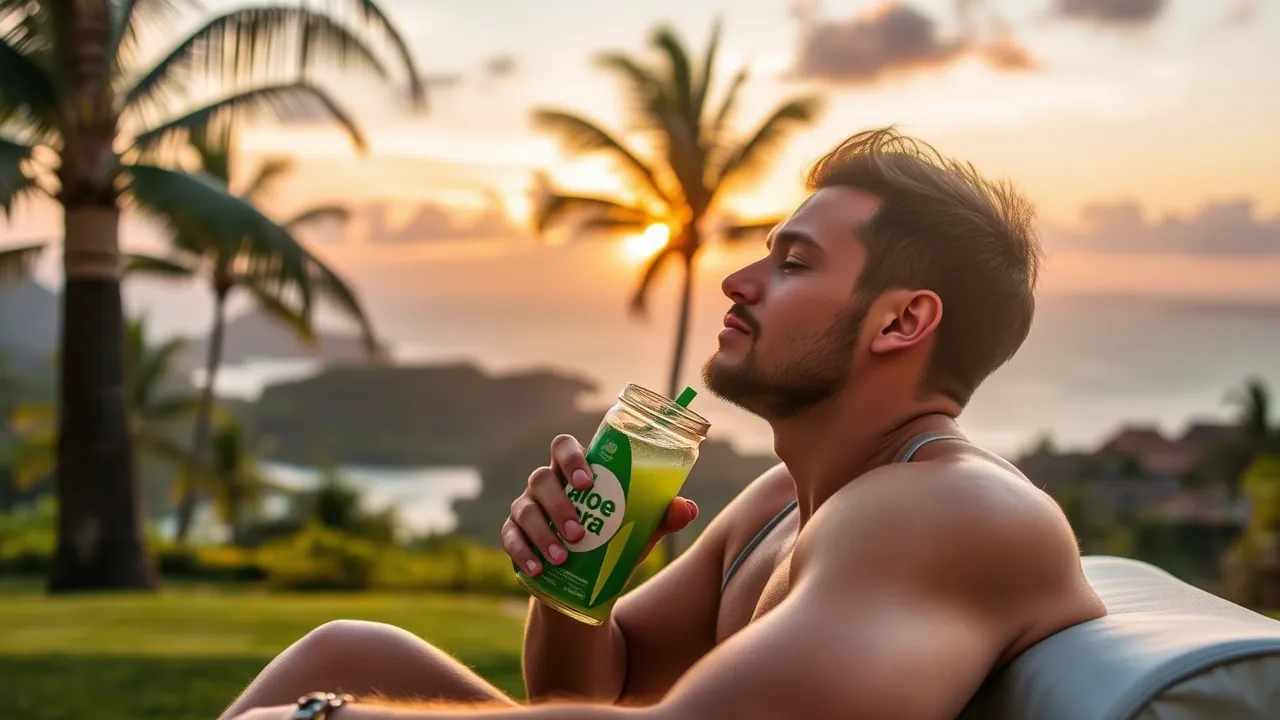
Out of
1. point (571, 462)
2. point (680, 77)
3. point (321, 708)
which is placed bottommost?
point (321, 708)

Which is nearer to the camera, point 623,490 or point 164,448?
point 623,490

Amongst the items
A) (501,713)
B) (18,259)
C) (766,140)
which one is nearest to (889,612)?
(501,713)

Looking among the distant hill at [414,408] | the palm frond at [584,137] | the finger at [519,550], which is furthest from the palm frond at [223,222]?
the distant hill at [414,408]

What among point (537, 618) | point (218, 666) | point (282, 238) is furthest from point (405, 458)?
point (537, 618)

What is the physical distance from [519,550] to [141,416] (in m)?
30.0

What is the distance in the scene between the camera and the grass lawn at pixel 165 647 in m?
5.81

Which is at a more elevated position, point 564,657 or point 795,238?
point 795,238

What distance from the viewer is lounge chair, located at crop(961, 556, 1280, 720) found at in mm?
1236

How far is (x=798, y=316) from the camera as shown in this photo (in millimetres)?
1545

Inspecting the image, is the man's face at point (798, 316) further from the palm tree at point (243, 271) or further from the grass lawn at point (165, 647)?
the palm tree at point (243, 271)

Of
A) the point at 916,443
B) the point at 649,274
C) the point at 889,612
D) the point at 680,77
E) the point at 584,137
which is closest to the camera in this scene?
the point at 889,612

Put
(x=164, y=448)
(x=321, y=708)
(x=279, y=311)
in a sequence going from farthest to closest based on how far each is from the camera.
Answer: (x=164, y=448), (x=279, y=311), (x=321, y=708)

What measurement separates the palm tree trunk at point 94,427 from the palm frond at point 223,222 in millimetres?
1509

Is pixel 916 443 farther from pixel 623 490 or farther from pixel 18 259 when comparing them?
pixel 18 259
